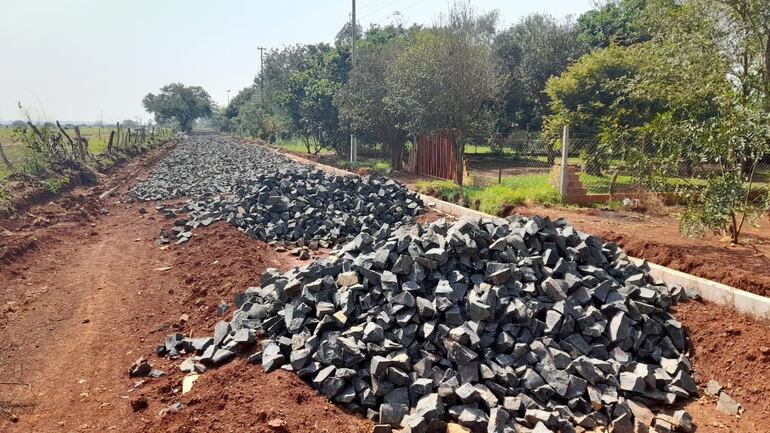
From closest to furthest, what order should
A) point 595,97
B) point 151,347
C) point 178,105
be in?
point 151,347 → point 595,97 → point 178,105

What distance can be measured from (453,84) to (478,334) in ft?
36.3

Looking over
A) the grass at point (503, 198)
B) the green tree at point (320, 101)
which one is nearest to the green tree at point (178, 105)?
the green tree at point (320, 101)

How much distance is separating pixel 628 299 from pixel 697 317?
68cm

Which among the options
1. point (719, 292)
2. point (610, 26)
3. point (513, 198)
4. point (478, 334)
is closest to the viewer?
point (478, 334)

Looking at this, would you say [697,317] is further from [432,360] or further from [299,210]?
[299,210]

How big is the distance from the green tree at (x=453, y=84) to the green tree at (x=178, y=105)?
8475 centimetres

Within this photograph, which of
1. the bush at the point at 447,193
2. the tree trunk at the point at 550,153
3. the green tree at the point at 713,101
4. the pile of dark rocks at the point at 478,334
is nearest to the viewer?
the pile of dark rocks at the point at 478,334

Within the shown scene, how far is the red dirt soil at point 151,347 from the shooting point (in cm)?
383

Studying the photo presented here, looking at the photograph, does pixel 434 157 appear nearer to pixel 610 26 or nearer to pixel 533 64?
pixel 533 64

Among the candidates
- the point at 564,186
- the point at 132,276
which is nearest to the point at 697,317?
the point at 564,186

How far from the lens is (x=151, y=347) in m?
5.26

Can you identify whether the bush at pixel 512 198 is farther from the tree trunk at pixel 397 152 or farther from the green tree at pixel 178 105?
the green tree at pixel 178 105

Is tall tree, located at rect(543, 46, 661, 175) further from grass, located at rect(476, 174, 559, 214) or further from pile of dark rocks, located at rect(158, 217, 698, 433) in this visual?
pile of dark rocks, located at rect(158, 217, 698, 433)

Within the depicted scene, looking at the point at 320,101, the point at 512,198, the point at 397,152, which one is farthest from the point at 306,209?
the point at 320,101
